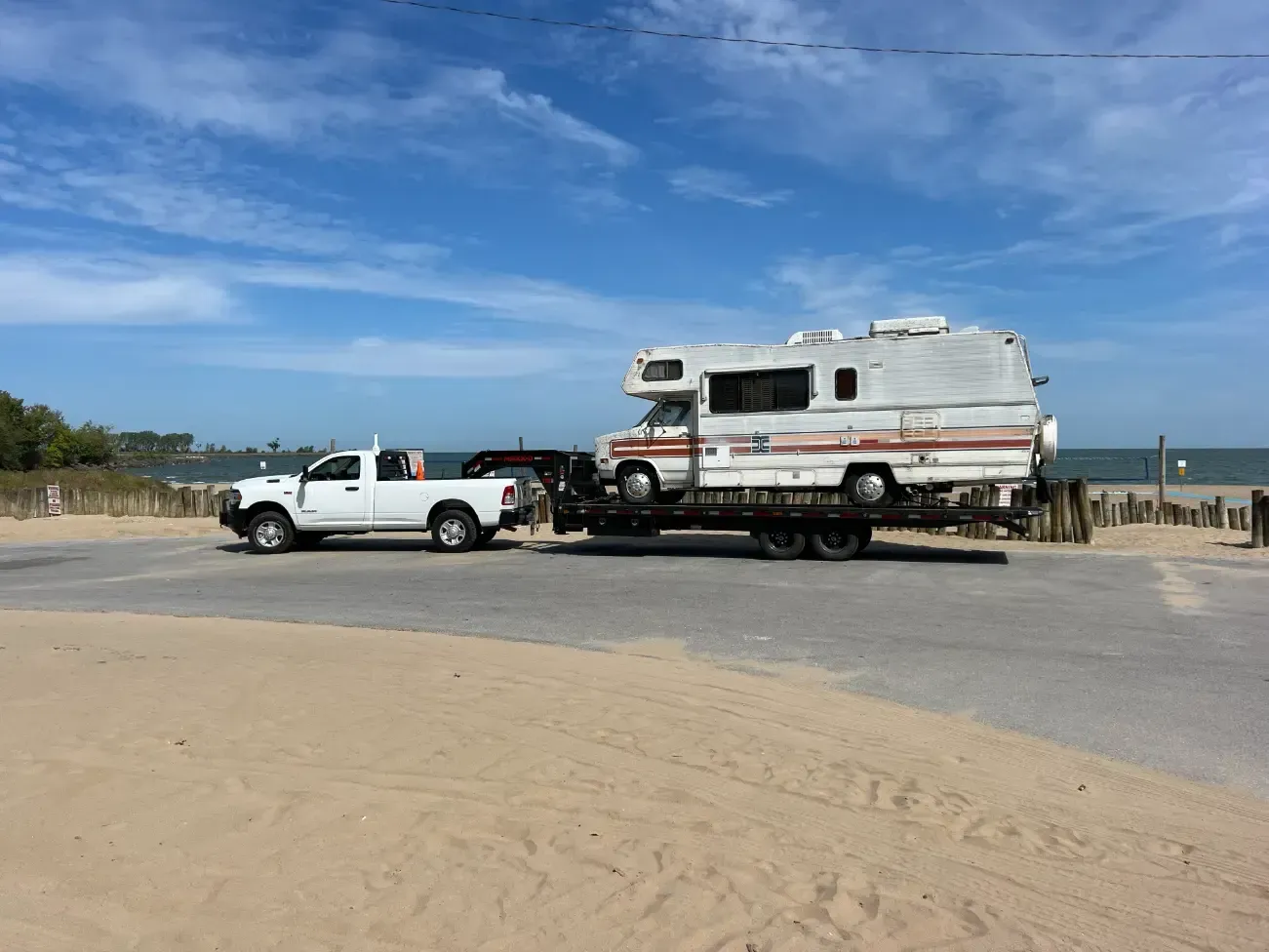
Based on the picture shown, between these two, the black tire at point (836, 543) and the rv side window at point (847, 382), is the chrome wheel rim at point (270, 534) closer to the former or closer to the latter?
the black tire at point (836, 543)

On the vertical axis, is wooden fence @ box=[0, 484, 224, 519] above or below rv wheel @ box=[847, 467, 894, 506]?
below

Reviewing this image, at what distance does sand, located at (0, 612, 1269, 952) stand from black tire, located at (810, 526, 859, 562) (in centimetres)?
851

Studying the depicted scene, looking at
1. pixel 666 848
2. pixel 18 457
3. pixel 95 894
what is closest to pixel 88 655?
pixel 95 894

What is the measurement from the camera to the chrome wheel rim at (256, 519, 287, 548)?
1675 cm

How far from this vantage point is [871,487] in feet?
47.6

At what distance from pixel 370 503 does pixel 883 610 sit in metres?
10.0

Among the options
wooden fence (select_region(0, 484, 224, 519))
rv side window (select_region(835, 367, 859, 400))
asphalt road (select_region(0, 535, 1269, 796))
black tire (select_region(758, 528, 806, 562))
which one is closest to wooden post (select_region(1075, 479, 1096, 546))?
asphalt road (select_region(0, 535, 1269, 796))

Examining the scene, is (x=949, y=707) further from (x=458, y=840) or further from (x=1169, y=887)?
(x=458, y=840)

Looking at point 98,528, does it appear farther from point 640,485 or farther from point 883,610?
point 883,610

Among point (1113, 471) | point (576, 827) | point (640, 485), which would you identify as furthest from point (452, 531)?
point (1113, 471)

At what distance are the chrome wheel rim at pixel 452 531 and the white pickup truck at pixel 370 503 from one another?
18mm

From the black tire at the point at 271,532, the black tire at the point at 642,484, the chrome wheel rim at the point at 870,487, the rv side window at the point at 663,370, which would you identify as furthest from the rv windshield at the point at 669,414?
the black tire at the point at 271,532

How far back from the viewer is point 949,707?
623cm

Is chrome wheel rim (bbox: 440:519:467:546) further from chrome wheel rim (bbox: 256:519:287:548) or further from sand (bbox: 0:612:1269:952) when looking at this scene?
sand (bbox: 0:612:1269:952)
